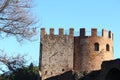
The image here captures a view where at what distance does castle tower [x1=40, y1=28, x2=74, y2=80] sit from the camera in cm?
4638

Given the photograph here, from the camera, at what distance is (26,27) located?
18.8 meters

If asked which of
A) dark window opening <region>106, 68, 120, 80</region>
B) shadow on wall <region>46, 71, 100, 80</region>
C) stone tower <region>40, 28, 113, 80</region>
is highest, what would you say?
stone tower <region>40, 28, 113, 80</region>

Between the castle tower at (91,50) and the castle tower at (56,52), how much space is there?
0.64 m

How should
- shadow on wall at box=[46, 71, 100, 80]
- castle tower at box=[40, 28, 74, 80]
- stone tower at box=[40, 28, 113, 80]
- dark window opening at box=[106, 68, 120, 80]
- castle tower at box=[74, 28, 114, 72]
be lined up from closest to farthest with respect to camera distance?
dark window opening at box=[106, 68, 120, 80] → shadow on wall at box=[46, 71, 100, 80] → castle tower at box=[40, 28, 74, 80] → stone tower at box=[40, 28, 113, 80] → castle tower at box=[74, 28, 114, 72]

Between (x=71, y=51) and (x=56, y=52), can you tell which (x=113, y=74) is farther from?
(x=71, y=51)

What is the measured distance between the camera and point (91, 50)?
47.1 metres

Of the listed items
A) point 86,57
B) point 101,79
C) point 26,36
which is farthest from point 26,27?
point 86,57

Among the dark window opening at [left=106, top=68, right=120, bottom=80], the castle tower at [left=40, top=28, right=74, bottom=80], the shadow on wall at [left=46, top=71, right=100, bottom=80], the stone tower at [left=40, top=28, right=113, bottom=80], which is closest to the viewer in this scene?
the dark window opening at [left=106, top=68, right=120, bottom=80]

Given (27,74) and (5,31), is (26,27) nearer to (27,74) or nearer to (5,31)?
(5,31)

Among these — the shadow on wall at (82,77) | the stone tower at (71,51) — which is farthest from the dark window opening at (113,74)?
the stone tower at (71,51)

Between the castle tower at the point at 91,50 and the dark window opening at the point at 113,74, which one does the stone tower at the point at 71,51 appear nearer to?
the castle tower at the point at 91,50

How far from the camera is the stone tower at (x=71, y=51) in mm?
46594

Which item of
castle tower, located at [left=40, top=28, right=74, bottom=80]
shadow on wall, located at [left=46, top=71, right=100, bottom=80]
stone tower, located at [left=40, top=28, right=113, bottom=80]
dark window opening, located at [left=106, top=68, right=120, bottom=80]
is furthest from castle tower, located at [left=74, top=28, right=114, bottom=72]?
dark window opening, located at [left=106, top=68, right=120, bottom=80]

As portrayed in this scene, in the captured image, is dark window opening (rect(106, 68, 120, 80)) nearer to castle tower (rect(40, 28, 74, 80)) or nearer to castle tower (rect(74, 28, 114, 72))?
castle tower (rect(40, 28, 74, 80))
